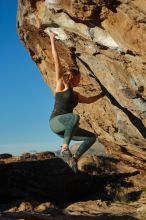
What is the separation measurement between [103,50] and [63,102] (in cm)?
444

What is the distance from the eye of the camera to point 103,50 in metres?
11.8

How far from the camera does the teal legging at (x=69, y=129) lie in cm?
750

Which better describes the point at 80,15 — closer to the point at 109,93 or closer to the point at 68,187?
the point at 109,93

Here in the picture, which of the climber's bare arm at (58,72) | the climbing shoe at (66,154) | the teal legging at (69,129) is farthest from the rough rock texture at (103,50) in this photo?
the climbing shoe at (66,154)

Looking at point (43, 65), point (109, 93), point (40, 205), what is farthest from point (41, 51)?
point (40, 205)

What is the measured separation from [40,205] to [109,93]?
896 centimetres

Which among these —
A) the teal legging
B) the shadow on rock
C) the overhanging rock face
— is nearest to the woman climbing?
the teal legging

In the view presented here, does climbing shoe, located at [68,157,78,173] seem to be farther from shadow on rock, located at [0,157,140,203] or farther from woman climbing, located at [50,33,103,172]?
shadow on rock, located at [0,157,140,203]

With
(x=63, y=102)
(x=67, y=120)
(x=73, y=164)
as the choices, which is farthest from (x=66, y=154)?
(x=63, y=102)

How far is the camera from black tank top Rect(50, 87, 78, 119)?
25.4 ft

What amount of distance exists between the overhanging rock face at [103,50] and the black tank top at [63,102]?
316cm

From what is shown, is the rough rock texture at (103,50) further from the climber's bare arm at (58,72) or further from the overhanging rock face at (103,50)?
the climber's bare arm at (58,72)

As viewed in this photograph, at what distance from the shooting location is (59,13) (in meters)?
11.6

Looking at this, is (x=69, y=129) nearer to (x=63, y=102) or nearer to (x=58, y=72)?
(x=63, y=102)
